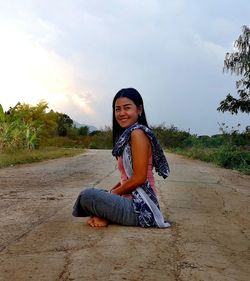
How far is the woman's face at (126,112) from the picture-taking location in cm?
366

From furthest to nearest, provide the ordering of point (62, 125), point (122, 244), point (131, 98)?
point (62, 125) < point (131, 98) < point (122, 244)

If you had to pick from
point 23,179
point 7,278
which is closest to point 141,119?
point 7,278

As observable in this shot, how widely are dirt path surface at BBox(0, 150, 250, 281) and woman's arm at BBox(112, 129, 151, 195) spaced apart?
1.18ft

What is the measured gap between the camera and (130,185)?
3578 millimetres

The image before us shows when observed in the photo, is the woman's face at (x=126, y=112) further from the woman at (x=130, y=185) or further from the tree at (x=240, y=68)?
the tree at (x=240, y=68)

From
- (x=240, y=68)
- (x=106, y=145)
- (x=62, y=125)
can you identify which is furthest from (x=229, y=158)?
(x=62, y=125)

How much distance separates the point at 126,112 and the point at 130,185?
585 mm

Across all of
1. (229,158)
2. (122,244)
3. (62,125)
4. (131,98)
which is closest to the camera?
(122,244)

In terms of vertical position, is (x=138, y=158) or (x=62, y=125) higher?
(x=62, y=125)

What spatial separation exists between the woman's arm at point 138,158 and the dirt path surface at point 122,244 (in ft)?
1.18

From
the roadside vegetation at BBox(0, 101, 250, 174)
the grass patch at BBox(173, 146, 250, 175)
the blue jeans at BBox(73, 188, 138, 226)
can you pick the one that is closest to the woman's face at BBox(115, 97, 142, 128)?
the blue jeans at BBox(73, 188, 138, 226)

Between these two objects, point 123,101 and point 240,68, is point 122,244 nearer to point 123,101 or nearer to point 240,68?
point 123,101

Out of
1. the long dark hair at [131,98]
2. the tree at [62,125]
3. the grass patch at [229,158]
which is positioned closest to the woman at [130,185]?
the long dark hair at [131,98]

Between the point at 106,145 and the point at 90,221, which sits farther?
the point at 106,145
